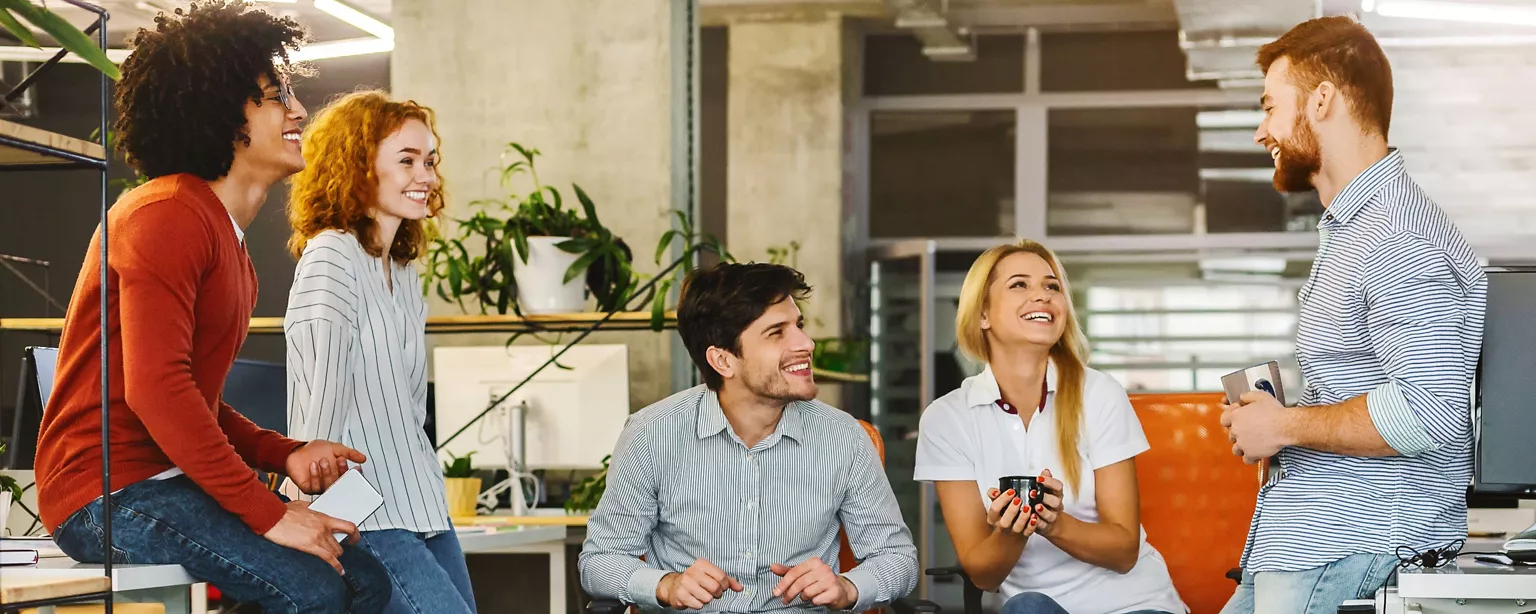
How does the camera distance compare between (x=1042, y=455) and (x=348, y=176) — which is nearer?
(x=348, y=176)

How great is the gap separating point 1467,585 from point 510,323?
9.68 ft

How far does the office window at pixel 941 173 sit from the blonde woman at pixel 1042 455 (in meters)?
5.88

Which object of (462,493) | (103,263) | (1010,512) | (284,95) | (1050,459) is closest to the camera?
(103,263)

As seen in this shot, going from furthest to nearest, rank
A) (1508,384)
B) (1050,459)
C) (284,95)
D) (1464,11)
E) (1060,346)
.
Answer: (1464,11)
(1060,346)
(1050,459)
(284,95)
(1508,384)

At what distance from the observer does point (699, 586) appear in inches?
100

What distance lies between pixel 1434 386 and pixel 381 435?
1.72 meters

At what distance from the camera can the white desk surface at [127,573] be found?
6.45 ft

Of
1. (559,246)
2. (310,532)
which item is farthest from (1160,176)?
(310,532)

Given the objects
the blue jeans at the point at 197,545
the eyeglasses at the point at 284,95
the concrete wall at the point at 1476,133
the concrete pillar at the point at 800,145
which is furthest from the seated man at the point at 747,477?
the concrete wall at the point at 1476,133

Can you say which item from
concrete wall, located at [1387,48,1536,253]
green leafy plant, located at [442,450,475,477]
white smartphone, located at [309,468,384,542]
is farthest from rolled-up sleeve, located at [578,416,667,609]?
concrete wall, located at [1387,48,1536,253]

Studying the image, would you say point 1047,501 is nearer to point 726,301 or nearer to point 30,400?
point 726,301

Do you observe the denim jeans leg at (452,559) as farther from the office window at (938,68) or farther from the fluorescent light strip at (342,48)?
the office window at (938,68)

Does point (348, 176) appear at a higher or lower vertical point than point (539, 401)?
higher

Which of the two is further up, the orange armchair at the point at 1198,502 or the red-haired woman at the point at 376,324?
the red-haired woman at the point at 376,324
